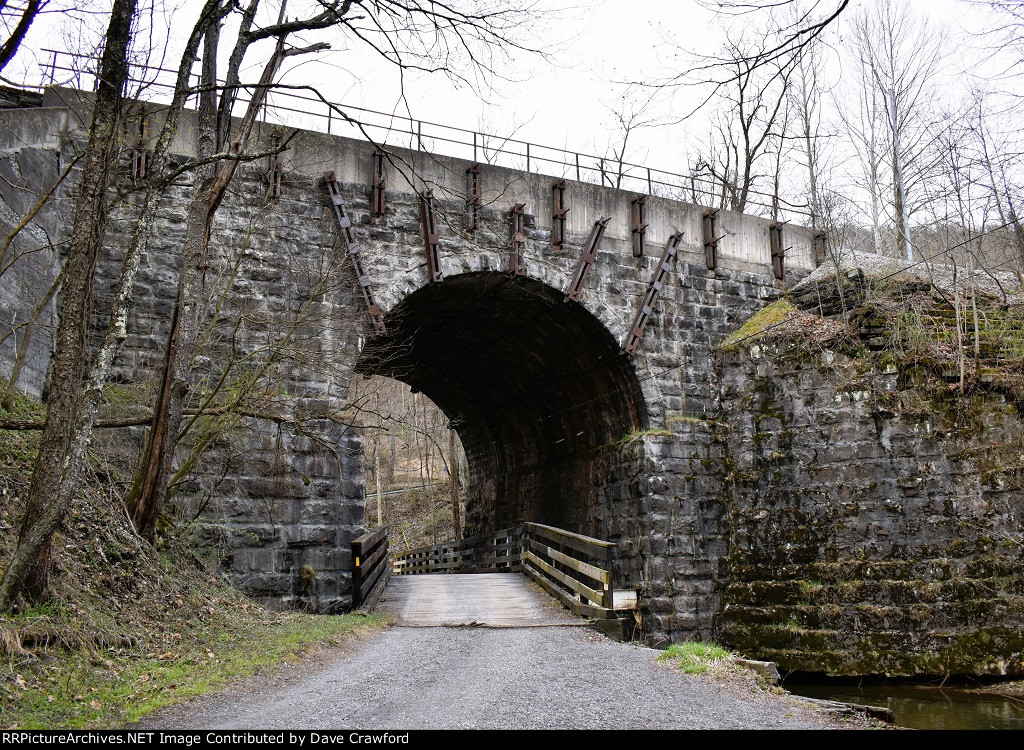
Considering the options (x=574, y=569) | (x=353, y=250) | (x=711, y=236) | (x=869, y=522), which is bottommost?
(x=574, y=569)

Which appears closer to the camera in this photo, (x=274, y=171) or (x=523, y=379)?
(x=274, y=171)

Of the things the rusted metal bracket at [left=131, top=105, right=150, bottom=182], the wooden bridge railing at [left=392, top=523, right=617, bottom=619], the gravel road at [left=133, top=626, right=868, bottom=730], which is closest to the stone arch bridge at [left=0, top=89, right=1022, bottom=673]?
the rusted metal bracket at [left=131, top=105, right=150, bottom=182]

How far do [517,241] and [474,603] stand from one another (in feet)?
20.4

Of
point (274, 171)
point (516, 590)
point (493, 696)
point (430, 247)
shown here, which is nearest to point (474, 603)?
point (516, 590)

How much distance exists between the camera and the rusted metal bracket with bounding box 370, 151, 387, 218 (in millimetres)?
13898

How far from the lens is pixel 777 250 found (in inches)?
683

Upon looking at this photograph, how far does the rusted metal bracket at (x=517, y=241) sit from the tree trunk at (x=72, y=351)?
25.7ft

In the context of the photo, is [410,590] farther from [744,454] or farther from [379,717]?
[379,717]

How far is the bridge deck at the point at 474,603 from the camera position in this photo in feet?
38.7

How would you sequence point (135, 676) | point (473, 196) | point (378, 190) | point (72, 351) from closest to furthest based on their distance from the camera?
1. point (135, 676)
2. point (72, 351)
3. point (378, 190)
4. point (473, 196)

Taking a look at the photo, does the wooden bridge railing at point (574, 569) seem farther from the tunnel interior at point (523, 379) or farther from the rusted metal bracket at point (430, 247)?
the rusted metal bracket at point (430, 247)

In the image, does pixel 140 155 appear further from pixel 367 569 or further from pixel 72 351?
pixel 367 569
